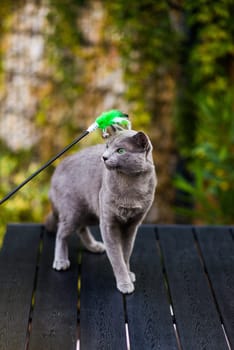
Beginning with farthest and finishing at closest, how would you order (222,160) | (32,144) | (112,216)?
(32,144) → (222,160) → (112,216)

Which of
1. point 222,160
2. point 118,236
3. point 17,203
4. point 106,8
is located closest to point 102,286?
point 118,236

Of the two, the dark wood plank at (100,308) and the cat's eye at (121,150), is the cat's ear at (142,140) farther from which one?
the dark wood plank at (100,308)

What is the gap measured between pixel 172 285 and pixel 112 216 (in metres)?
0.38

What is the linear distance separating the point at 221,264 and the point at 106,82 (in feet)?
9.09

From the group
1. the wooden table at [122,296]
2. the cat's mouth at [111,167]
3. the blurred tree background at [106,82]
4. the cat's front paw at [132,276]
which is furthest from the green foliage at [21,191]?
the cat's mouth at [111,167]

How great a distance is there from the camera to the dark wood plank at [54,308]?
73.9 inches

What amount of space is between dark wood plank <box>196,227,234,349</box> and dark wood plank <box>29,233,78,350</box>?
0.55 metres

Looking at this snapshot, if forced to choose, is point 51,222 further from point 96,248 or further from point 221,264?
point 221,264

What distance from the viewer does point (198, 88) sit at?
15.6 ft

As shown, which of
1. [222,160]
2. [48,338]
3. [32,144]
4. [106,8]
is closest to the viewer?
[48,338]

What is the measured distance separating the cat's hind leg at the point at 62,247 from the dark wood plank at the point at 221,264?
2.02 ft

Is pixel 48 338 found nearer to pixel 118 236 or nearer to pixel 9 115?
pixel 118 236

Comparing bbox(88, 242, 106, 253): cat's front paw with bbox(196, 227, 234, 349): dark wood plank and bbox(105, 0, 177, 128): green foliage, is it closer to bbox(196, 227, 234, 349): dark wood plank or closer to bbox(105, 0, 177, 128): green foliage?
bbox(196, 227, 234, 349): dark wood plank

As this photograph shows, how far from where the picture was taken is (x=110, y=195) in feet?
7.06
